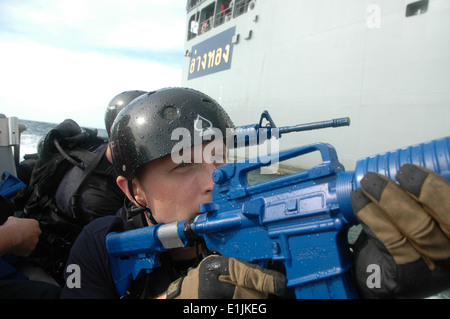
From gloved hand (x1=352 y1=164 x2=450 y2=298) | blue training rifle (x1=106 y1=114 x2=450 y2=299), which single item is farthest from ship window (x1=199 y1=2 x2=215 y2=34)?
gloved hand (x1=352 y1=164 x2=450 y2=298)

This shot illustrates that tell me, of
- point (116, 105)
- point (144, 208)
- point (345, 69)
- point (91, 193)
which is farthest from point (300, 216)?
point (345, 69)

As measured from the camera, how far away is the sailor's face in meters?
1.44

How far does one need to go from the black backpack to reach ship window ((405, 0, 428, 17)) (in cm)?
731

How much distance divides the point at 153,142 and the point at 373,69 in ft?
25.0

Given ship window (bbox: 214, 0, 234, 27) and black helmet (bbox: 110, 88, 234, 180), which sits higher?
ship window (bbox: 214, 0, 234, 27)

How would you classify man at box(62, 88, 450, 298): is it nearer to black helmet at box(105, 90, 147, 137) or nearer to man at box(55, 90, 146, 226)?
man at box(55, 90, 146, 226)

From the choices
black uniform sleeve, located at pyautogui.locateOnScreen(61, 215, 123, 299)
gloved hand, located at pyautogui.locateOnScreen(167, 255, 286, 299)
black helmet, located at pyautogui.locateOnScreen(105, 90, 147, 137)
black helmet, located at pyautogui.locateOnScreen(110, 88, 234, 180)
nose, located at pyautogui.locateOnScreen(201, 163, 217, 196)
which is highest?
black helmet, located at pyautogui.locateOnScreen(105, 90, 147, 137)

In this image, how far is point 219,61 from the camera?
13641 millimetres

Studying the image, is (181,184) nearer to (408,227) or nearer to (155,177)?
(155,177)

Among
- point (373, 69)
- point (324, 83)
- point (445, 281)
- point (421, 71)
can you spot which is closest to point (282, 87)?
point (324, 83)

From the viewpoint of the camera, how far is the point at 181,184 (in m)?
1.45

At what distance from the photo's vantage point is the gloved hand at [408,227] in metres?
0.70

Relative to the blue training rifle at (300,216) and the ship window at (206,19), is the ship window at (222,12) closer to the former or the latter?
the ship window at (206,19)
